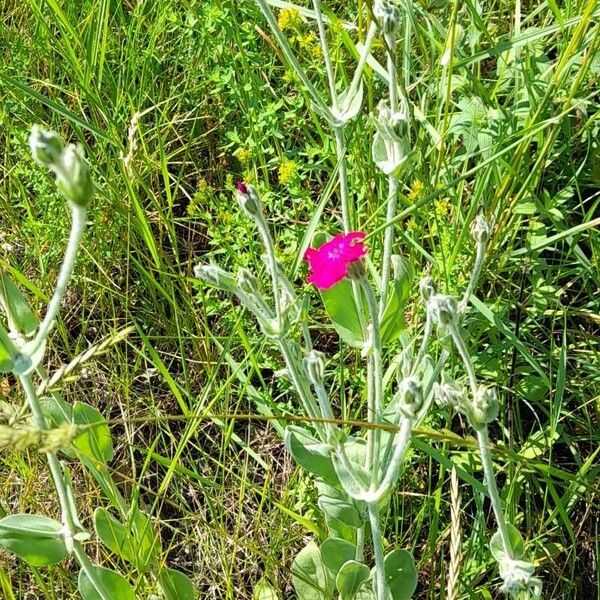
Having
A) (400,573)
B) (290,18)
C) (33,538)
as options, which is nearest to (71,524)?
(33,538)

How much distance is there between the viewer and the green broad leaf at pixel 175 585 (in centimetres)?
132

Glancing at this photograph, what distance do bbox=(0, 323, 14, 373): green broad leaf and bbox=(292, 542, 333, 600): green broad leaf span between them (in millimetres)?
603

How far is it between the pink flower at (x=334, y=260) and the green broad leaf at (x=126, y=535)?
47 centimetres

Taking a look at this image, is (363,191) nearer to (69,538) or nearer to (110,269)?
(110,269)

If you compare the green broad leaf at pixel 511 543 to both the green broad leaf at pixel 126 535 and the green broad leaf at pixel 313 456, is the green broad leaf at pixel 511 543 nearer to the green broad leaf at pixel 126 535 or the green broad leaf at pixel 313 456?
the green broad leaf at pixel 313 456

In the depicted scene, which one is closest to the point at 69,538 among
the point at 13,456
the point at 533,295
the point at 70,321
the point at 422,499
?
the point at 13,456

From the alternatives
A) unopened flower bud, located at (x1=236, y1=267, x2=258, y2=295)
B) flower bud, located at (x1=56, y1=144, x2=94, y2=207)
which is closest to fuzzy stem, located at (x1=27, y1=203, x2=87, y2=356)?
flower bud, located at (x1=56, y1=144, x2=94, y2=207)

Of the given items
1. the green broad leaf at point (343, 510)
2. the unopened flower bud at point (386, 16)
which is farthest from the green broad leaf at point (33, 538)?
the unopened flower bud at point (386, 16)

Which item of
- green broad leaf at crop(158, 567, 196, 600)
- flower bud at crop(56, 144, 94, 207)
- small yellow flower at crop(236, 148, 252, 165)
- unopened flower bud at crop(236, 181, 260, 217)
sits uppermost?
flower bud at crop(56, 144, 94, 207)

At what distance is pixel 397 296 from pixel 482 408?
0.31 m

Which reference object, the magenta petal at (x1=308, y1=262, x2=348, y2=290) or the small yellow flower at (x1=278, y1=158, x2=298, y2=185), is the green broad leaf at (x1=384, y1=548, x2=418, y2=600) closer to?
the magenta petal at (x1=308, y1=262, x2=348, y2=290)

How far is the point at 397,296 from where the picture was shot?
129 cm

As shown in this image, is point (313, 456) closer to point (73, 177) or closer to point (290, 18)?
point (73, 177)

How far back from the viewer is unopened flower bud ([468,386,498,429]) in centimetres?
101
